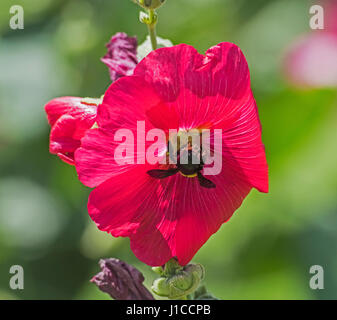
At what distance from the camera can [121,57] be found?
1.26 metres

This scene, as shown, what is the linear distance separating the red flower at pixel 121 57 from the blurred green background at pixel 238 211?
1.25 meters

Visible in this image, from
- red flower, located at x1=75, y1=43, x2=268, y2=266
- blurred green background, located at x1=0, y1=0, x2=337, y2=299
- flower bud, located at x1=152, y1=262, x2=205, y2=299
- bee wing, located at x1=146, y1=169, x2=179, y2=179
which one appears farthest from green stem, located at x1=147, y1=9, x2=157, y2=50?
blurred green background, located at x1=0, y1=0, x2=337, y2=299

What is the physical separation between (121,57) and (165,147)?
282mm

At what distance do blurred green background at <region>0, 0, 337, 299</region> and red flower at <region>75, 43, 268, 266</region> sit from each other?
1.34 metres

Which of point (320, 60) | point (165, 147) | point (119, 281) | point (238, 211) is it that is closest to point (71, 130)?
point (165, 147)

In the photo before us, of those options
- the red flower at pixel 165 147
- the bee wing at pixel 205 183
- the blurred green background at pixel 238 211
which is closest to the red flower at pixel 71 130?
the red flower at pixel 165 147

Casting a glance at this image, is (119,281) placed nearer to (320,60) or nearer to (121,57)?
(121,57)

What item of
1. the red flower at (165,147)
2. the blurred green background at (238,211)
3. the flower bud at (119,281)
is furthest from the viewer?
the blurred green background at (238,211)

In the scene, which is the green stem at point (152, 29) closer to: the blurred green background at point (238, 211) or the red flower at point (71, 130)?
the red flower at point (71, 130)

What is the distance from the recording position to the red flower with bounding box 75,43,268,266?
99cm

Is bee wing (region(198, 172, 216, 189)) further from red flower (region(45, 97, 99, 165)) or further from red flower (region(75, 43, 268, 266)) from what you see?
red flower (region(45, 97, 99, 165))

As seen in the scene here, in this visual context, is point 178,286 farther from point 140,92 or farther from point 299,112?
point 299,112

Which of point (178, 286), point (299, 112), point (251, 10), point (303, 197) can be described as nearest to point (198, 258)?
point (303, 197)

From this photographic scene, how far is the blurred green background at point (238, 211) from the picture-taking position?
2512 millimetres
